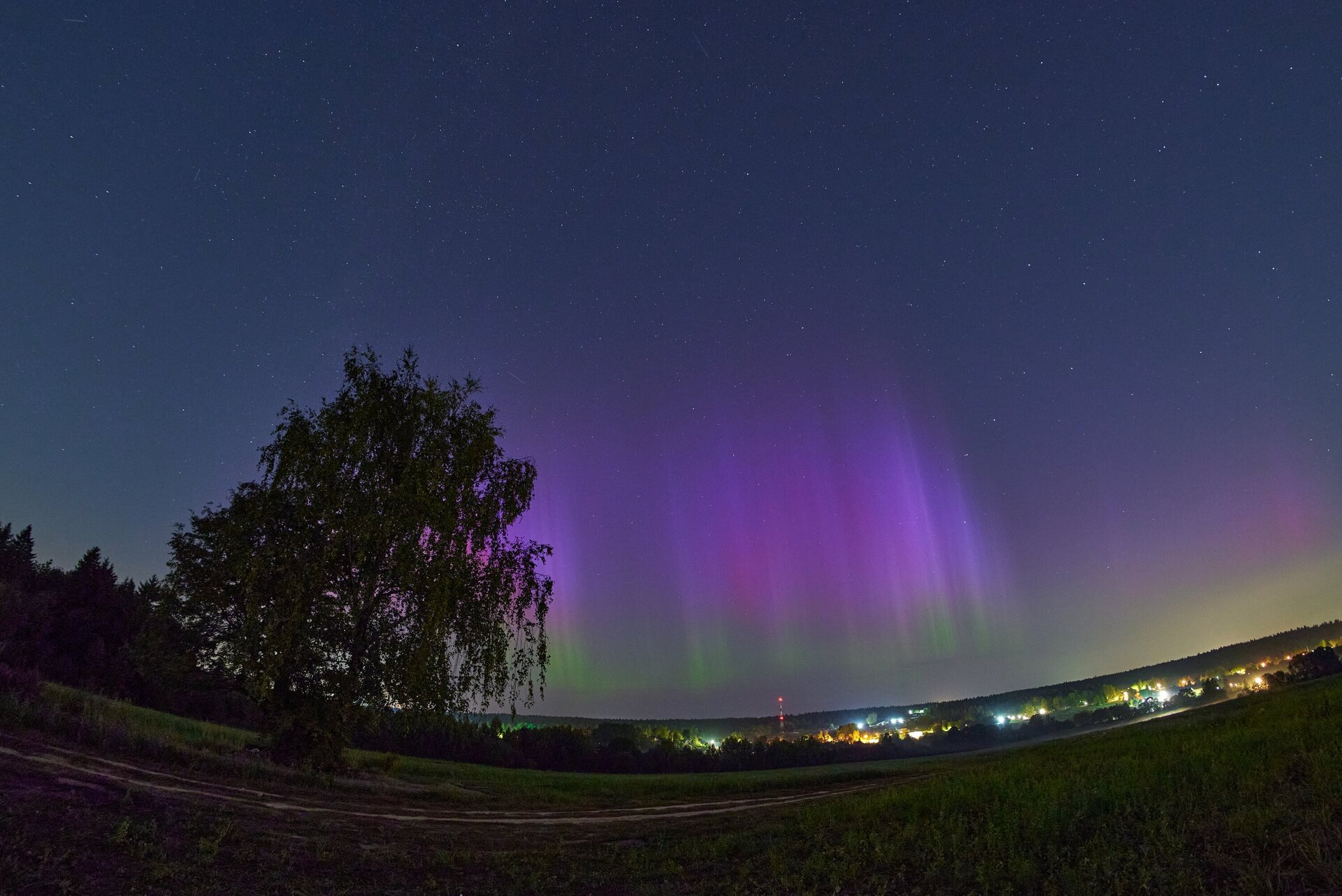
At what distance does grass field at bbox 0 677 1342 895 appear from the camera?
7434mm

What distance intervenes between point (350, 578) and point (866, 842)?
19353mm

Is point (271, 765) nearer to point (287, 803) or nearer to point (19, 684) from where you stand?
point (287, 803)

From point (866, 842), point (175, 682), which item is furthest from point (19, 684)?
point (866, 842)

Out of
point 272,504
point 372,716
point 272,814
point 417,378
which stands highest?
point 417,378

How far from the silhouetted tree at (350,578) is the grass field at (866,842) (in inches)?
232

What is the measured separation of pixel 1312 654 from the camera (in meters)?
112

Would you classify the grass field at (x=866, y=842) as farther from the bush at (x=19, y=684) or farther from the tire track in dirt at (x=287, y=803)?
the bush at (x=19, y=684)

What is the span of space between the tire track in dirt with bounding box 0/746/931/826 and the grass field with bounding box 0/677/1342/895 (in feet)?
2.74

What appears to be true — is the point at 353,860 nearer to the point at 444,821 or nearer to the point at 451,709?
the point at 444,821

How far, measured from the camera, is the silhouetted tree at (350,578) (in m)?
21.1

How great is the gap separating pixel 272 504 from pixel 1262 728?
28.8 meters

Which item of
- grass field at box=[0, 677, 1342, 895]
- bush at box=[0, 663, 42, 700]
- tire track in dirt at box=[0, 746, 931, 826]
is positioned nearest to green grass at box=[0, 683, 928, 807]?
bush at box=[0, 663, 42, 700]

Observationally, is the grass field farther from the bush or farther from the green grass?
the bush

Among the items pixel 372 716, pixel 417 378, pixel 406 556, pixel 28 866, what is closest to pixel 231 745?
pixel 372 716
